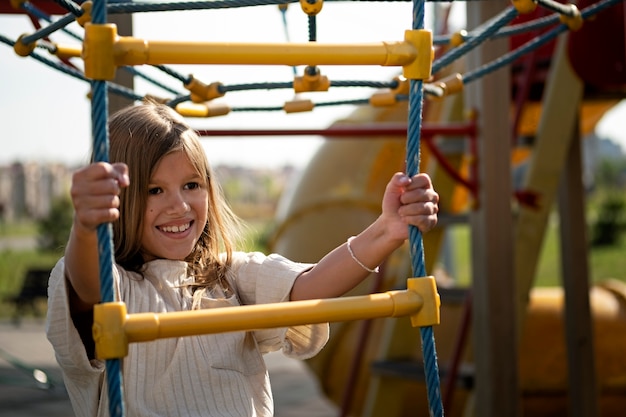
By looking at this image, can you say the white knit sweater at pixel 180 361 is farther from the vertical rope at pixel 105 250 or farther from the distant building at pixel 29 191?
the distant building at pixel 29 191

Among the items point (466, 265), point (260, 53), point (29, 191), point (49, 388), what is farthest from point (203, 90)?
point (29, 191)

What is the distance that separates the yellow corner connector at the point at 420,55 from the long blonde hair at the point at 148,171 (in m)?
0.48

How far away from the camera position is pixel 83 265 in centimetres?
159

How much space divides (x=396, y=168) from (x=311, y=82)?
310cm

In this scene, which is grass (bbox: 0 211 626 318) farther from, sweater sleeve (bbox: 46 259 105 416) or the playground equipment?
sweater sleeve (bbox: 46 259 105 416)

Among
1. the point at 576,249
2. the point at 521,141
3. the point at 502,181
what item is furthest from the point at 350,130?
the point at 576,249

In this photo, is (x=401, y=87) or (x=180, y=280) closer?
(x=180, y=280)

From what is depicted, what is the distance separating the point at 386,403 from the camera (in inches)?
144

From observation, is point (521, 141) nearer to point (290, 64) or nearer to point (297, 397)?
point (290, 64)

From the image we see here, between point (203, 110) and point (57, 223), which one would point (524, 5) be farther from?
point (57, 223)

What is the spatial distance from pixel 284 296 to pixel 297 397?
4419mm

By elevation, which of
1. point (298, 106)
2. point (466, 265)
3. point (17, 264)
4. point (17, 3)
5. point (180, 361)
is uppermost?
point (17, 3)

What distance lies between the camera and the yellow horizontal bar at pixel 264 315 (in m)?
1.46

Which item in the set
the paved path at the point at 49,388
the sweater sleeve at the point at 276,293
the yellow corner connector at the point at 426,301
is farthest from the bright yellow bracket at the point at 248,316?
the paved path at the point at 49,388
